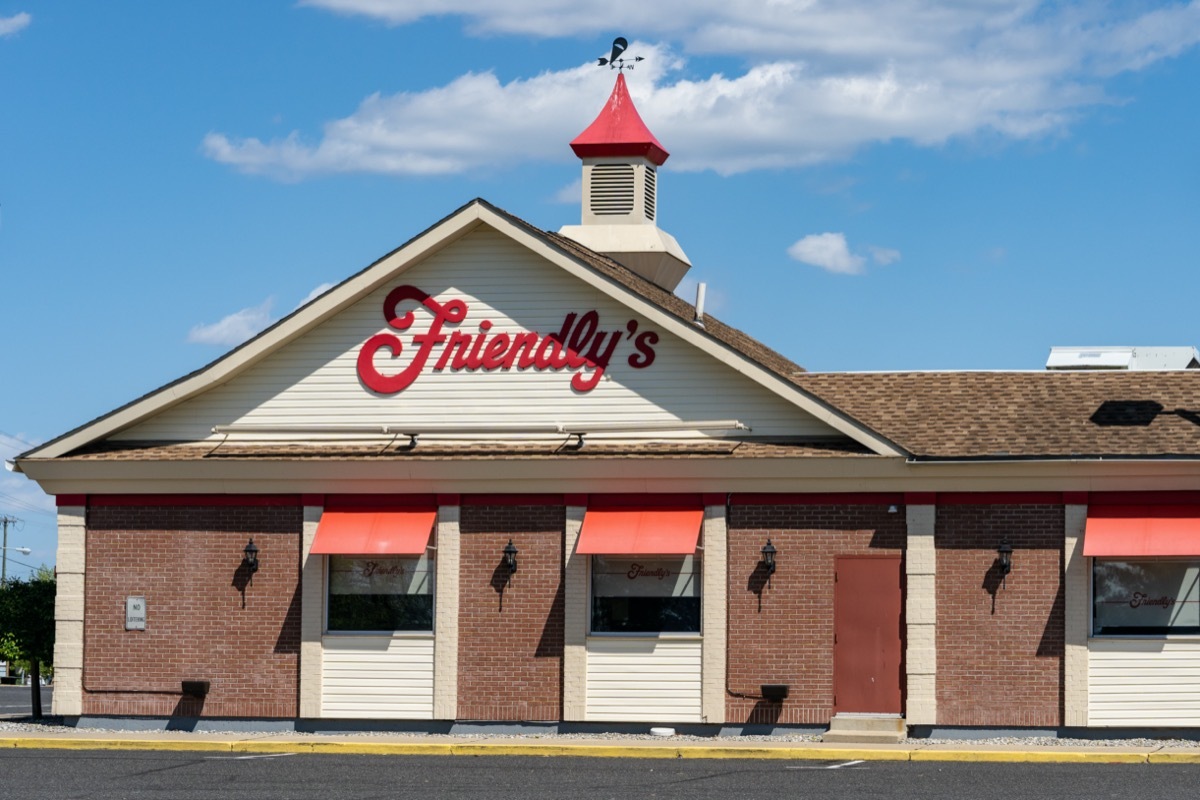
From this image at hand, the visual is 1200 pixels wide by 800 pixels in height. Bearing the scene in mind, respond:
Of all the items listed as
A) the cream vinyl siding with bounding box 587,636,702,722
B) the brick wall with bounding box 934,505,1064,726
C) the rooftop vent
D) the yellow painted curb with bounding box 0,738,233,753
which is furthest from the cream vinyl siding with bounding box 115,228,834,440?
the rooftop vent

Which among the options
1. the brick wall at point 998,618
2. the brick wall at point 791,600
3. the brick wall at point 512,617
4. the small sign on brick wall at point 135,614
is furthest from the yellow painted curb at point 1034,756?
the small sign on brick wall at point 135,614

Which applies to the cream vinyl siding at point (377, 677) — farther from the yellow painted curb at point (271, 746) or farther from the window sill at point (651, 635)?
the window sill at point (651, 635)

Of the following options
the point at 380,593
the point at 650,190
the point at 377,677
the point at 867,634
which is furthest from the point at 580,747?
the point at 650,190

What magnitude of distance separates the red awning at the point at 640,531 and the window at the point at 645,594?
0.52m

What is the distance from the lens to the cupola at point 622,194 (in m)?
33.9

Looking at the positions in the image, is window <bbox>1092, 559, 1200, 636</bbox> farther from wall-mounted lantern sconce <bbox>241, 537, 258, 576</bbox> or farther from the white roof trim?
wall-mounted lantern sconce <bbox>241, 537, 258, 576</bbox>

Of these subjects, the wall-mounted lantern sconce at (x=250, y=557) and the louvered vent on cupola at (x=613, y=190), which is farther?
the louvered vent on cupola at (x=613, y=190)

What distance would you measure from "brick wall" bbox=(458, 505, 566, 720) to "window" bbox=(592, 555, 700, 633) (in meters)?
0.60

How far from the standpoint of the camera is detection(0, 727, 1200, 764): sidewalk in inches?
875

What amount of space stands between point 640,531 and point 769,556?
1.80 meters

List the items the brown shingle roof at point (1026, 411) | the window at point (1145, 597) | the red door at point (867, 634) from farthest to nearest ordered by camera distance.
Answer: the red door at point (867, 634) < the brown shingle roof at point (1026, 411) < the window at point (1145, 597)

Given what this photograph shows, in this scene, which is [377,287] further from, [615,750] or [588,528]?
[615,750]

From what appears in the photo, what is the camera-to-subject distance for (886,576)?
25453 millimetres

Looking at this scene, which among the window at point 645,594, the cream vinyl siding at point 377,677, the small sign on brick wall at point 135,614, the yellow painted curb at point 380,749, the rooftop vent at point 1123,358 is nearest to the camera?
the yellow painted curb at point 380,749
